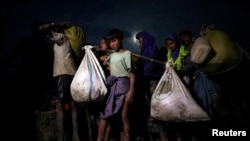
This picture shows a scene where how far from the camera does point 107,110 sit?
3297mm

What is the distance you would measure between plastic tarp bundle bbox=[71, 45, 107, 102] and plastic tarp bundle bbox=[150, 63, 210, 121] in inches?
32.5

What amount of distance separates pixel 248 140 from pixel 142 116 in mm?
1788

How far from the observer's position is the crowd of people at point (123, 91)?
3311 millimetres

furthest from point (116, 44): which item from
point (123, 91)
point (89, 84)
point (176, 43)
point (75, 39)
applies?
point (176, 43)

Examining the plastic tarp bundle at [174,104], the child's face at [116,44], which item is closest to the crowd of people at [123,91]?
the child's face at [116,44]

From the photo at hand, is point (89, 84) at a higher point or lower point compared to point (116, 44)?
lower

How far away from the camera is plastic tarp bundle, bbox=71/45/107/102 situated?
9.78ft

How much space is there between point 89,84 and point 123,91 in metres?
0.60

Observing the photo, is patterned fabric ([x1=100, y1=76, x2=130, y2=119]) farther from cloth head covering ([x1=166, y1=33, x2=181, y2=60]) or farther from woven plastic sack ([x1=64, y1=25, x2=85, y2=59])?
cloth head covering ([x1=166, y1=33, x2=181, y2=60])

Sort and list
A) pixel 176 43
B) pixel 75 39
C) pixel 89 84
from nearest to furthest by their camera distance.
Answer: pixel 89 84 → pixel 75 39 → pixel 176 43

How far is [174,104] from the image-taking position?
3.07 meters

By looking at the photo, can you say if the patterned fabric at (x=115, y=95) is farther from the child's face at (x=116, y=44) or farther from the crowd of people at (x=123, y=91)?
the child's face at (x=116, y=44)

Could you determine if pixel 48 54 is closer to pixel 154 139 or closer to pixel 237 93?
pixel 154 139

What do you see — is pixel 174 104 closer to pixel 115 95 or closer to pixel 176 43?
pixel 115 95
